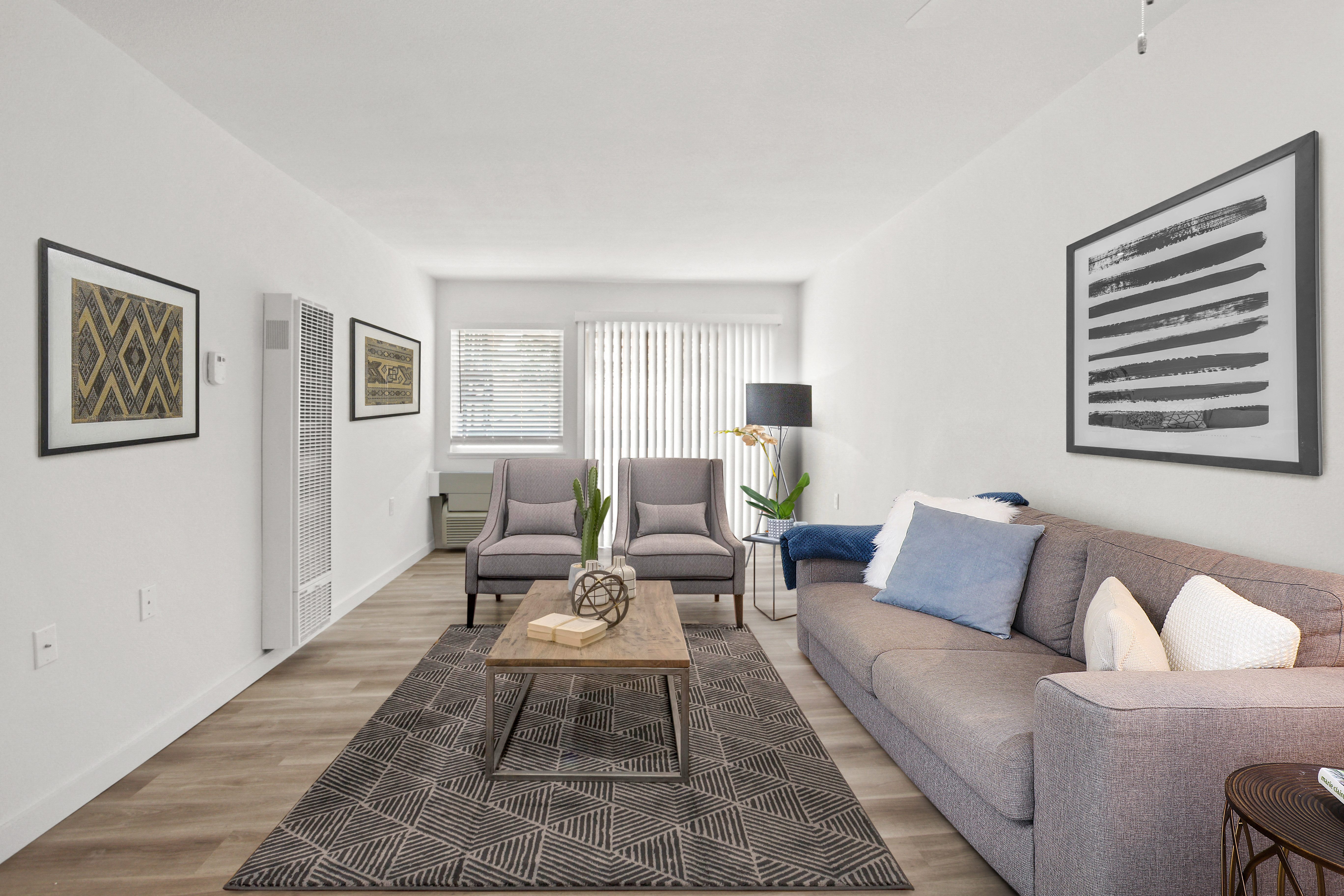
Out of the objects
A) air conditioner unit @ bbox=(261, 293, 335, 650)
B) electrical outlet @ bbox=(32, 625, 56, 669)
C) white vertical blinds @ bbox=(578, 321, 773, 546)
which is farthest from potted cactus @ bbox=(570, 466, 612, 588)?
white vertical blinds @ bbox=(578, 321, 773, 546)

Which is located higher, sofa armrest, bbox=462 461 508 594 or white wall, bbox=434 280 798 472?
white wall, bbox=434 280 798 472

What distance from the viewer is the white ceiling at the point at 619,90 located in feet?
7.37

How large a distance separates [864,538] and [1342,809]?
7.39ft

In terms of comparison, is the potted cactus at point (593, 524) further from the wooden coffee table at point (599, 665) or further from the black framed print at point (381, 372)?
the black framed print at point (381, 372)

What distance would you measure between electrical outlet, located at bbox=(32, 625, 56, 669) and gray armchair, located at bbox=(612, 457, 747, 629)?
97.8 inches

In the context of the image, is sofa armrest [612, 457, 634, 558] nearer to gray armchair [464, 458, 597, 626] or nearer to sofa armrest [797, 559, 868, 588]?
gray armchair [464, 458, 597, 626]

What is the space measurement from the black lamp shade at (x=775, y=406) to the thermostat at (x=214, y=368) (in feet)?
11.8

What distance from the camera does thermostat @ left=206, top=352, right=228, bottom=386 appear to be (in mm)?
3006

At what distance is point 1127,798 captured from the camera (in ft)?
4.73

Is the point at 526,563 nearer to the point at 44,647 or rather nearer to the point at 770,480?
the point at 44,647

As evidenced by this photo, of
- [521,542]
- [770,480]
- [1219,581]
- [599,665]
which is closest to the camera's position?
[1219,581]

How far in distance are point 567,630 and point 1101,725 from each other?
1.63 metres

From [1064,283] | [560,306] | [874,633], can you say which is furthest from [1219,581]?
[560,306]

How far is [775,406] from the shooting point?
224 inches
